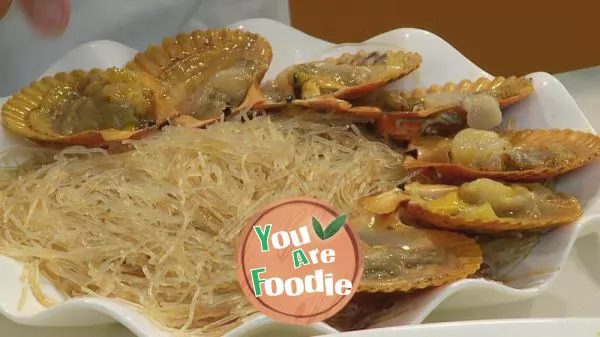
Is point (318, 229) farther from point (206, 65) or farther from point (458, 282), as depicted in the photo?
point (206, 65)

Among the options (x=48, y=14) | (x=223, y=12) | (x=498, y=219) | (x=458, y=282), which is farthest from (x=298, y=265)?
(x=223, y=12)

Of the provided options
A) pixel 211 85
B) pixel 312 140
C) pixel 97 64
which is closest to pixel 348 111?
pixel 312 140

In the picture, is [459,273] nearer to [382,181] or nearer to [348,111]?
[382,181]

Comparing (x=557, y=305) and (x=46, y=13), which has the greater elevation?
(x=46, y=13)

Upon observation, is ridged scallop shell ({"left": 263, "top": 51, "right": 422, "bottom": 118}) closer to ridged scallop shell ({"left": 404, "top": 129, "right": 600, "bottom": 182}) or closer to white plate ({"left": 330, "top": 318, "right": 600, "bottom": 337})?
ridged scallop shell ({"left": 404, "top": 129, "right": 600, "bottom": 182})

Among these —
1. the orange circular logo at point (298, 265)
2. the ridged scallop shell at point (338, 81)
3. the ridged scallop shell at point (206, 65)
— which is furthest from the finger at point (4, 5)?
the orange circular logo at point (298, 265)
